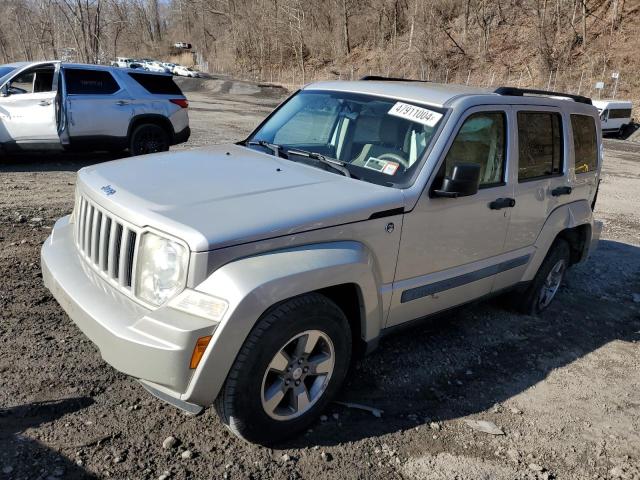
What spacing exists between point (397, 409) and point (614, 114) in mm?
27717

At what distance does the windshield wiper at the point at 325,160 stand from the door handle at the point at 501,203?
43.9 inches

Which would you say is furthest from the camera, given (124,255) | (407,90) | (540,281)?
(540,281)

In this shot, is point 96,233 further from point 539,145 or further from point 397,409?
point 539,145

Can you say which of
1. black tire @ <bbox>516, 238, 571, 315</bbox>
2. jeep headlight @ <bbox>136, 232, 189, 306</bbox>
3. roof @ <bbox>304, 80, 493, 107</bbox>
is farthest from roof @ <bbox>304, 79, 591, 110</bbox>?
jeep headlight @ <bbox>136, 232, 189, 306</bbox>

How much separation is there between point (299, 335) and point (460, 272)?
1.51 meters

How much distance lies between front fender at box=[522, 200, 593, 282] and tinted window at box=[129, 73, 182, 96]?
8.31 metres

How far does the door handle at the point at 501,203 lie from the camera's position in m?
3.99

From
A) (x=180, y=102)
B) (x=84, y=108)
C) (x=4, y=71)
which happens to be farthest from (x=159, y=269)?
(x=4, y=71)

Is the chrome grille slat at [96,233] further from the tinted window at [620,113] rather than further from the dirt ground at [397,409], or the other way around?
the tinted window at [620,113]

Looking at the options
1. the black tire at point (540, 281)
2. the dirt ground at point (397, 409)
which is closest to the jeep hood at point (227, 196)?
the dirt ground at point (397, 409)

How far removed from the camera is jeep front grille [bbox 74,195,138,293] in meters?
2.85

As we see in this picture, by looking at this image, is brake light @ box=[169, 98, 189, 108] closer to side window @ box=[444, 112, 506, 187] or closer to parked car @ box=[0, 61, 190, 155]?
parked car @ box=[0, 61, 190, 155]

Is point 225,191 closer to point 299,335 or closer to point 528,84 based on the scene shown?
point 299,335

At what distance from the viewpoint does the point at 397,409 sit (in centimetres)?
353
